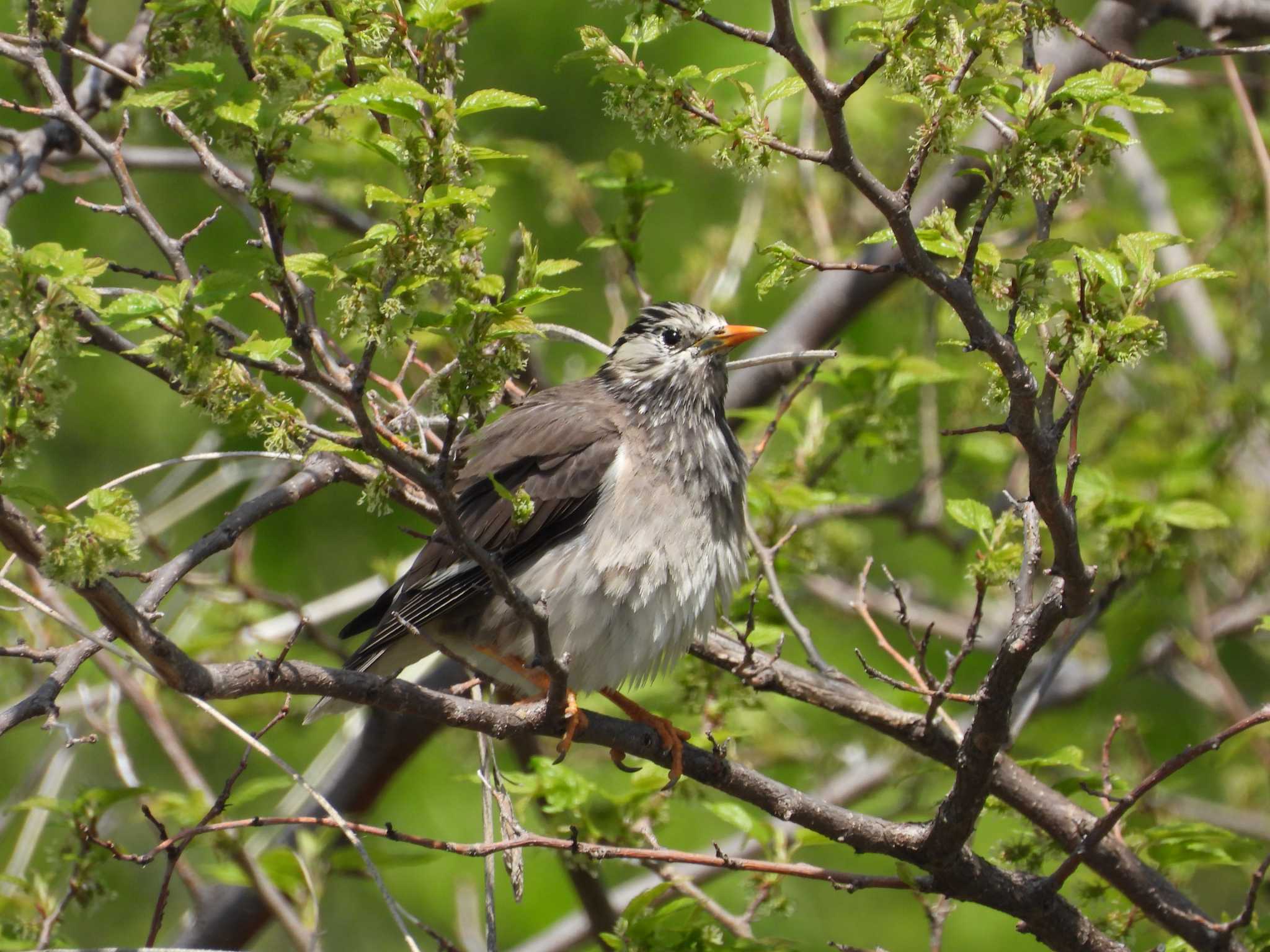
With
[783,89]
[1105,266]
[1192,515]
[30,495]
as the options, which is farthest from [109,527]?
[1192,515]

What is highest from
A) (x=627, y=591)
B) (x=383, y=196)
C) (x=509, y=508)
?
(x=383, y=196)

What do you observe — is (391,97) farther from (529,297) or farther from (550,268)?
(550,268)

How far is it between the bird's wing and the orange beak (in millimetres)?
534

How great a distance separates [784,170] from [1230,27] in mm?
2685

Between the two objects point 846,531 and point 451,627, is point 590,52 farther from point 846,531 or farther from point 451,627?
point 846,531

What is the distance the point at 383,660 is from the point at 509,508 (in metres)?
0.85

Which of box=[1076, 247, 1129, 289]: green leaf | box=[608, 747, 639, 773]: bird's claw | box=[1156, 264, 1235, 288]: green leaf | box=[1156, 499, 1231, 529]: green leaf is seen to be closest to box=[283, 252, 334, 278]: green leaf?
box=[1076, 247, 1129, 289]: green leaf

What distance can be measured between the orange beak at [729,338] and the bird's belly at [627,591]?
773 mm

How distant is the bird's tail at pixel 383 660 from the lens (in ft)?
14.7

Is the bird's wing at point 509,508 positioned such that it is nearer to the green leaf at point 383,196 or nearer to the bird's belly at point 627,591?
the bird's belly at point 627,591

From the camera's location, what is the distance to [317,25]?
2.32 meters

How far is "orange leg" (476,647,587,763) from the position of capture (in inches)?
146

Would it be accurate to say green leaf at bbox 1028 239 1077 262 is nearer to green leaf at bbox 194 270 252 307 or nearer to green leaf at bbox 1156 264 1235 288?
green leaf at bbox 1156 264 1235 288

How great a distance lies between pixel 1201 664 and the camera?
20.1 ft
